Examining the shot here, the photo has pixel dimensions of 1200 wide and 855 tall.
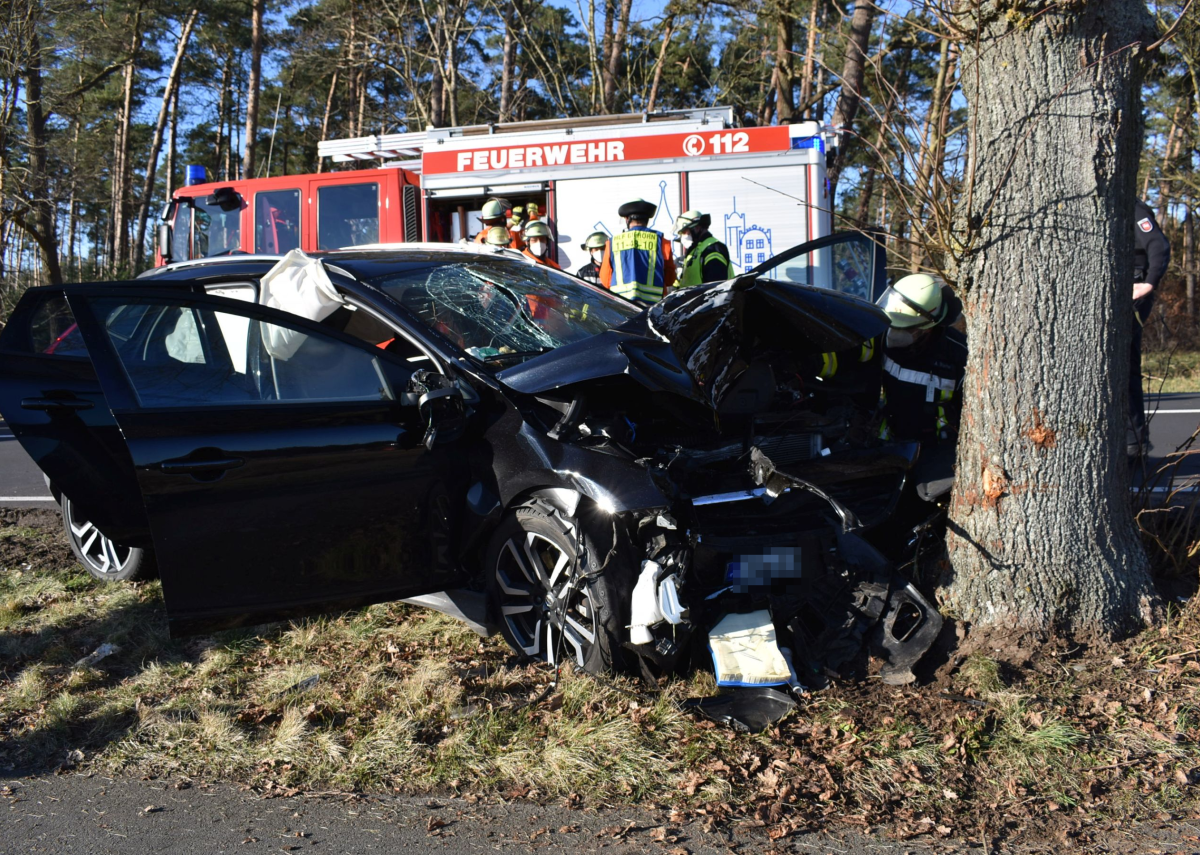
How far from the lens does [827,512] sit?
4000mm

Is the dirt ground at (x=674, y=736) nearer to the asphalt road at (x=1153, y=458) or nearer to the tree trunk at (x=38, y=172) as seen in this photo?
the asphalt road at (x=1153, y=458)

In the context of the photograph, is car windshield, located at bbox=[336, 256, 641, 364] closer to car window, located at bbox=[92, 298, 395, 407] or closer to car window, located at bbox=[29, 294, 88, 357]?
car window, located at bbox=[92, 298, 395, 407]

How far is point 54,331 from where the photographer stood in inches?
173

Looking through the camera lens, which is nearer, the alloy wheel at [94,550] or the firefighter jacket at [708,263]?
the alloy wheel at [94,550]

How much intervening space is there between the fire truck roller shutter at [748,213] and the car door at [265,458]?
685cm

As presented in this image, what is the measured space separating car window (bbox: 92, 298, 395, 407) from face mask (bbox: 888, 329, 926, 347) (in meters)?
2.53

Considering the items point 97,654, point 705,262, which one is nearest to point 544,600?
point 97,654

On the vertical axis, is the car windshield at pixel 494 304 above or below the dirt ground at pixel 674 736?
above

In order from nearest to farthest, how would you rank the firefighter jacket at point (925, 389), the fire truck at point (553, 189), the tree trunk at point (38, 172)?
the firefighter jacket at point (925, 389), the fire truck at point (553, 189), the tree trunk at point (38, 172)

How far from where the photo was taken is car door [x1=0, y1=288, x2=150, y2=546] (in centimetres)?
389

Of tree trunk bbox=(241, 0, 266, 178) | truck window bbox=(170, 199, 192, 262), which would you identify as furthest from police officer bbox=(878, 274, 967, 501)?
tree trunk bbox=(241, 0, 266, 178)

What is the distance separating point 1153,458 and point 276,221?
355 inches

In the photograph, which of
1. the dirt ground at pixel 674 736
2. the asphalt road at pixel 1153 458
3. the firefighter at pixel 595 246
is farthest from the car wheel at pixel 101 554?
the firefighter at pixel 595 246

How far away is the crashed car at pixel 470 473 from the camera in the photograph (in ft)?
11.5
